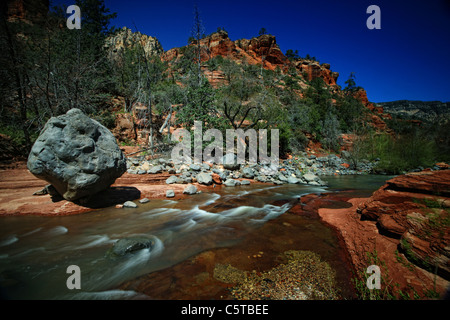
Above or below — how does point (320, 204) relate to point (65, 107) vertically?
below

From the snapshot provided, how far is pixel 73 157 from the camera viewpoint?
14.4ft

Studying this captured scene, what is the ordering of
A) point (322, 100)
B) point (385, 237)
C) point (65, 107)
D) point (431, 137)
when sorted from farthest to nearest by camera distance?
point (322, 100) → point (431, 137) → point (65, 107) → point (385, 237)

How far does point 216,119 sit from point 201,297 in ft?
38.5

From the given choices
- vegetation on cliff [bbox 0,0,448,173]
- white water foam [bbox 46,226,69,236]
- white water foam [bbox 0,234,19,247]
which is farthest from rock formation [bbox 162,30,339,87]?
white water foam [bbox 0,234,19,247]

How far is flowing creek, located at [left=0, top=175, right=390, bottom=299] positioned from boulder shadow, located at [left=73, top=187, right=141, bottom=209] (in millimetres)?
393

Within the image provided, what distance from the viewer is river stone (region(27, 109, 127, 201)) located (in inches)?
164

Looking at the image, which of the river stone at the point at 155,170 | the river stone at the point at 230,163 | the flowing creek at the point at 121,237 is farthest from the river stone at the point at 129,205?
the river stone at the point at 230,163

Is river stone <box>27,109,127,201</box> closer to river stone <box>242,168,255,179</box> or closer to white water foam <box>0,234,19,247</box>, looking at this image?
white water foam <box>0,234,19,247</box>

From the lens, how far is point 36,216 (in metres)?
4.44

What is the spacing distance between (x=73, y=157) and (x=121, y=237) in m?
2.46

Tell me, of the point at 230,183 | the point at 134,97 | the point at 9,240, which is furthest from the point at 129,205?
the point at 134,97

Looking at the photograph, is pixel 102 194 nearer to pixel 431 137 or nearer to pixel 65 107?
Result: pixel 65 107

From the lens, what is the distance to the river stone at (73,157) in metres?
4.18
